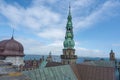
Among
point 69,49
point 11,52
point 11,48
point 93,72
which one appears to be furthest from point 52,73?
point 69,49

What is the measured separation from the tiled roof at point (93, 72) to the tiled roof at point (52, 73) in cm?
268

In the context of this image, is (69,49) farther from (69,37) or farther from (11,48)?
(11,48)

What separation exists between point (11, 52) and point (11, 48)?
1.13m

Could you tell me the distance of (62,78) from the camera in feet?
117

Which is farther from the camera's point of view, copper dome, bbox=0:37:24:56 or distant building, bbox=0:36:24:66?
copper dome, bbox=0:37:24:56

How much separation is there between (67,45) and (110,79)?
93.6ft

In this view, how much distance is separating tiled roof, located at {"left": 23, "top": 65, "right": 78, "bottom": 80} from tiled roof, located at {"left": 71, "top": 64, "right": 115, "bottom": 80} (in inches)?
105

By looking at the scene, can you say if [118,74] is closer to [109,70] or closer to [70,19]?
[109,70]

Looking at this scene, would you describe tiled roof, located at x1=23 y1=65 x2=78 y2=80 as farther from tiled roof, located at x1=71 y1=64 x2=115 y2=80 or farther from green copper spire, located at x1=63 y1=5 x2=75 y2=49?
green copper spire, located at x1=63 y1=5 x2=75 y2=49

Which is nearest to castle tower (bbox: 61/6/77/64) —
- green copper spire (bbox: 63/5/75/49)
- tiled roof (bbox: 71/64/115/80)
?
green copper spire (bbox: 63/5/75/49)

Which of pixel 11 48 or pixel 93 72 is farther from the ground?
pixel 11 48

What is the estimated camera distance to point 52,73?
115ft

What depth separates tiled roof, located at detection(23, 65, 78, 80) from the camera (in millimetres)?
31152

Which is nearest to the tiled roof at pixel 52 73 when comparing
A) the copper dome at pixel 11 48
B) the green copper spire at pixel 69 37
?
the copper dome at pixel 11 48
